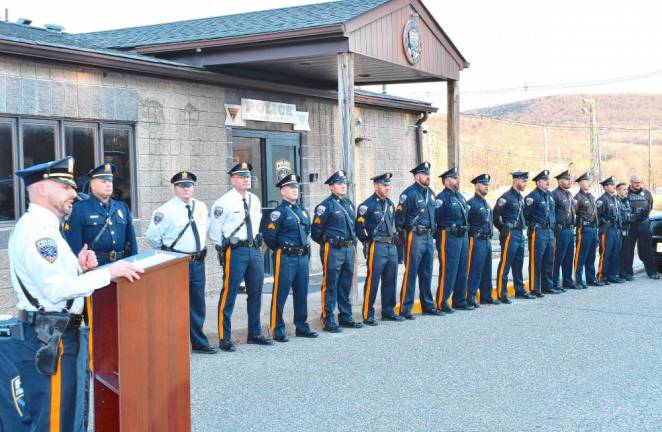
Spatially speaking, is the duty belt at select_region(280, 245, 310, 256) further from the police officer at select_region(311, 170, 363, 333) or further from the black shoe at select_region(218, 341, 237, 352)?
the black shoe at select_region(218, 341, 237, 352)

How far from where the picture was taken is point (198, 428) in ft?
19.6

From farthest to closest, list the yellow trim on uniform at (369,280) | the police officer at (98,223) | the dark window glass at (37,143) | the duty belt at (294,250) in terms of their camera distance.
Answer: the yellow trim on uniform at (369,280)
the dark window glass at (37,143)
the duty belt at (294,250)
the police officer at (98,223)

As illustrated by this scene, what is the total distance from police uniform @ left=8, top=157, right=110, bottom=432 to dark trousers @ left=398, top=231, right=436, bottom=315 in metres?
7.01

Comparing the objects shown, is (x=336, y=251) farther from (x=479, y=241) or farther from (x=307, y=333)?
(x=479, y=241)

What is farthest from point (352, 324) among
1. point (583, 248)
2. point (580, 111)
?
point (580, 111)

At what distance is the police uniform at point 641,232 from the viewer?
15.7 meters

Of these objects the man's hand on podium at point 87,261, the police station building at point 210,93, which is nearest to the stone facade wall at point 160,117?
the police station building at point 210,93

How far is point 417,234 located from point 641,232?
→ 6652 millimetres

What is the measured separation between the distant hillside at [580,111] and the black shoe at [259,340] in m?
125

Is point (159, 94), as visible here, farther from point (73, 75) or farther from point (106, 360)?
point (106, 360)

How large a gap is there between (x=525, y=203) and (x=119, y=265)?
10041mm

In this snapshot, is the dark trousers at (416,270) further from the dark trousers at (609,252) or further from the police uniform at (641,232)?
the police uniform at (641,232)

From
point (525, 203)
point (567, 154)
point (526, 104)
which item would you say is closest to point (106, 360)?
point (525, 203)

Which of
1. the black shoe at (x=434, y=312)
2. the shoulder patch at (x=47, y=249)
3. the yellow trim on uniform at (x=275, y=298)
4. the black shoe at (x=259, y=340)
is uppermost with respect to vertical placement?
the shoulder patch at (x=47, y=249)
